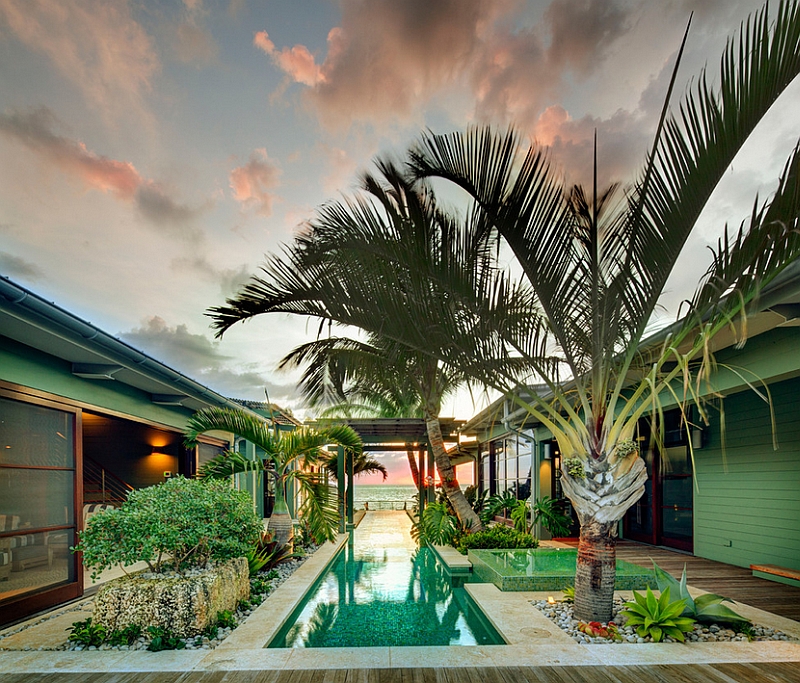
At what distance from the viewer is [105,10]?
258 inches

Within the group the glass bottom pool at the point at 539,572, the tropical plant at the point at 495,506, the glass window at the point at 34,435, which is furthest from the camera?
the tropical plant at the point at 495,506

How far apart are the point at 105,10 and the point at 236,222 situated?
3.80 meters

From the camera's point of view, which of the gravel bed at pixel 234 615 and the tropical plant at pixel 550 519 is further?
the tropical plant at pixel 550 519

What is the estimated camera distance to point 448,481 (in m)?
10.2

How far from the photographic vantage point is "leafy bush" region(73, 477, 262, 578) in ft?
15.9

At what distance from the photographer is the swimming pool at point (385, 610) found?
5254 mm

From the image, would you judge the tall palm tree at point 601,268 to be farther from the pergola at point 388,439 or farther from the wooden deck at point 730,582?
the pergola at point 388,439


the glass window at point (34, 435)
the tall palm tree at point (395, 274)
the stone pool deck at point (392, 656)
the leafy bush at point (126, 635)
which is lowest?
the stone pool deck at point (392, 656)

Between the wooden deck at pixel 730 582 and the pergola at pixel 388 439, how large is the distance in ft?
15.4

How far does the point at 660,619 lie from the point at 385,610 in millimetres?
3003

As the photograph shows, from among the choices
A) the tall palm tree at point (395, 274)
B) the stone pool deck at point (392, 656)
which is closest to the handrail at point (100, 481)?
the stone pool deck at point (392, 656)

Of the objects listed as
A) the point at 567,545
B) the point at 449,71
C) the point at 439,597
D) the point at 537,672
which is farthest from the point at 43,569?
the point at 567,545

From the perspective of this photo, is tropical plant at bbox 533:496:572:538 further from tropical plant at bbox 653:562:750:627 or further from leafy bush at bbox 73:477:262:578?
leafy bush at bbox 73:477:262:578

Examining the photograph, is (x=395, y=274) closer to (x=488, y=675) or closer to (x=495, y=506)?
(x=488, y=675)
